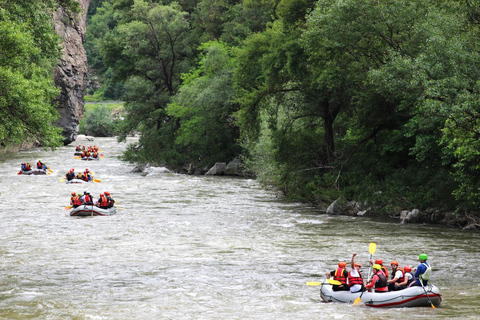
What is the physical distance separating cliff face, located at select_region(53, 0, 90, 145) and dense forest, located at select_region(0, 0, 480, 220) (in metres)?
23.4

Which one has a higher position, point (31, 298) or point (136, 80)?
point (136, 80)

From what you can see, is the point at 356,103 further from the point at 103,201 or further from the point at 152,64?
the point at 152,64

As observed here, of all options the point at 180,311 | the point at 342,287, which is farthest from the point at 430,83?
the point at 180,311

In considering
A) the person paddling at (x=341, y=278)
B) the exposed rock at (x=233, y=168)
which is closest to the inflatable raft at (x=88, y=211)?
the person paddling at (x=341, y=278)

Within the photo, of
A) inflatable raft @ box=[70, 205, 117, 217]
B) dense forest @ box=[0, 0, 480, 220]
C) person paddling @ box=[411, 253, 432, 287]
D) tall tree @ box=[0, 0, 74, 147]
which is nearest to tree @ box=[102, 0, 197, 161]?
dense forest @ box=[0, 0, 480, 220]

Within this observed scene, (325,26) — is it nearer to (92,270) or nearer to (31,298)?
(92,270)

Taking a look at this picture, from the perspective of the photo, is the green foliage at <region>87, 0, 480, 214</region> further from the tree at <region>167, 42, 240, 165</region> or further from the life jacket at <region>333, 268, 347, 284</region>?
the life jacket at <region>333, 268, 347, 284</region>

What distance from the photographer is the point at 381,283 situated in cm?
1183

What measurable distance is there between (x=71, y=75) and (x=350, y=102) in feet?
143

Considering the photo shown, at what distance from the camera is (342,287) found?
479 inches

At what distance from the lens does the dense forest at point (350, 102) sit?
16953mm

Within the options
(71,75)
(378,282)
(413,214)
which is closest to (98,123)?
(71,75)

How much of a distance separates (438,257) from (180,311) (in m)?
8.14

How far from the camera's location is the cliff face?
58.7 metres
